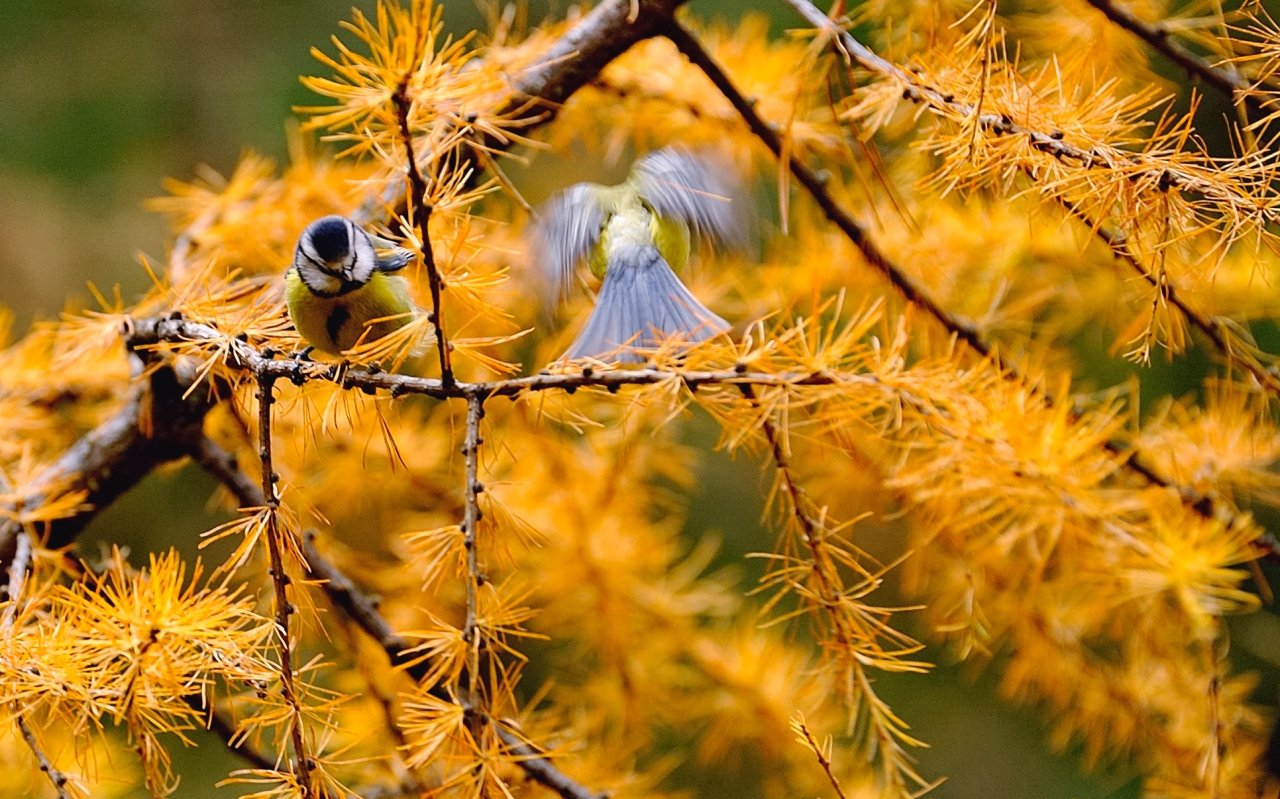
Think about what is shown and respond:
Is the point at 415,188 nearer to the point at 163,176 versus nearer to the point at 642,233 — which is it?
the point at 642,233

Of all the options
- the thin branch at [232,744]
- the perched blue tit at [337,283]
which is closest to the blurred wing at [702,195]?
the perched blue tit at [337,283]

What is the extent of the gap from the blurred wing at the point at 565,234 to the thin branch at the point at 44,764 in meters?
0.42

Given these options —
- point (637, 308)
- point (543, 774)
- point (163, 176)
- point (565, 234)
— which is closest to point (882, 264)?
point (637, 308)

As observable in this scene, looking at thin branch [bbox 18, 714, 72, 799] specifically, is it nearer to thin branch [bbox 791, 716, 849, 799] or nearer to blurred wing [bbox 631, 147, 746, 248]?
thin branch [bbox 791, 716, 849, 799]

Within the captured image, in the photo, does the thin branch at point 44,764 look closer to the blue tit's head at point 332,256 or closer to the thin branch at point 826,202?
the blue tit's head at point 332,256

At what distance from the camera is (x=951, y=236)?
82 centimetres

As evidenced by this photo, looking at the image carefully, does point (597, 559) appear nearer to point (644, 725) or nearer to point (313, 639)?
point (644, 725)

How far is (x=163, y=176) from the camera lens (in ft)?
5.45

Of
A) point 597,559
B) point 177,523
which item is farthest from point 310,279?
point 177,523

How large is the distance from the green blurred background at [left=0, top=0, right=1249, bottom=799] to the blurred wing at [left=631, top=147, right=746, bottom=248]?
0.79 m

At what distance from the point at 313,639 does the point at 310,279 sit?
0.39m

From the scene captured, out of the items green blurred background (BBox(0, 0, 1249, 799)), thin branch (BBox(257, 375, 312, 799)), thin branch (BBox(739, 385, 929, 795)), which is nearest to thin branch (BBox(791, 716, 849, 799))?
thin branch (BBox(739, 385, 929, 795))

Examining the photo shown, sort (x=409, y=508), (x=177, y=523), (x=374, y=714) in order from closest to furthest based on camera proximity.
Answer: (x=374, y=714) < (x=409, y=508) < (x=177, y=523)

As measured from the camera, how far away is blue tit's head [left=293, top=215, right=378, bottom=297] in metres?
0.61
